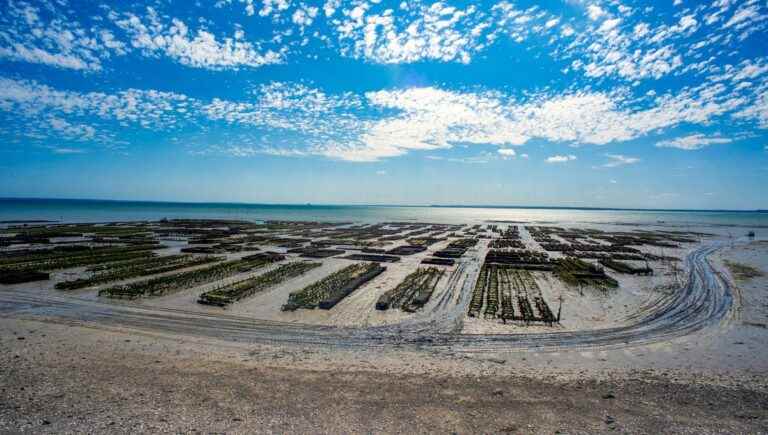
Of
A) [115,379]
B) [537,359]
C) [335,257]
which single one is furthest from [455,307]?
[335,257]

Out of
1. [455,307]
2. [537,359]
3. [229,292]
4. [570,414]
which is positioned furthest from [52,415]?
[455,307]

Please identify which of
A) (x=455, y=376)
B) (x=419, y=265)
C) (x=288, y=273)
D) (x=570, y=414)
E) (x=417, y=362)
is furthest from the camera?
(x=419, y=265)

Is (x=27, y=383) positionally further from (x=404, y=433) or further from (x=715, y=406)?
(x=715, y=406)

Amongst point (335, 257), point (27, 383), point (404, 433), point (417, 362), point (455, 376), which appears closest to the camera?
point (404, 433)

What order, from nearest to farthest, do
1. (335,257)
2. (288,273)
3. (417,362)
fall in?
(417,362), (288,273), (335,257)

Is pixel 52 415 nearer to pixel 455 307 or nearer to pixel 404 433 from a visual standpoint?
pixel 404 433

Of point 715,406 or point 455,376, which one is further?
point 455,376
